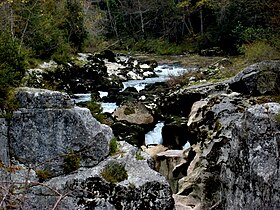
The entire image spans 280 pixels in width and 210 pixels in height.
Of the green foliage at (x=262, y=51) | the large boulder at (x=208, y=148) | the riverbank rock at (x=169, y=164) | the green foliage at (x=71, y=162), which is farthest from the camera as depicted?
the green foliage at (x=262, y=51)

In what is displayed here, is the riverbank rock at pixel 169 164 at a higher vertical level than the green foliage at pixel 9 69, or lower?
lower

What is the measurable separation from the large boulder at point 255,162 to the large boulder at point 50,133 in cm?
296

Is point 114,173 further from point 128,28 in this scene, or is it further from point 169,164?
point 128,28

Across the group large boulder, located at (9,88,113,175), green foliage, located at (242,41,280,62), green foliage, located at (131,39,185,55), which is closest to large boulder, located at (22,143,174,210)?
large boulder, located at (9,88,113,175)

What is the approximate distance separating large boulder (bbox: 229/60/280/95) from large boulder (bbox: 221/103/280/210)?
15.9ft

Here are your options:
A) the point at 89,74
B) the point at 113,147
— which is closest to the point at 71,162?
the point at 113,147

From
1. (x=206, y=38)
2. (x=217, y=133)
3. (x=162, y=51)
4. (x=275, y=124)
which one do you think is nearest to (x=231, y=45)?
(x=206, y=38)

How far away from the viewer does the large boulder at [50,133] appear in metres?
8.77

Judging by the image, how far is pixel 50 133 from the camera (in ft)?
29.2

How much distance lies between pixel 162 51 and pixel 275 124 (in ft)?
104

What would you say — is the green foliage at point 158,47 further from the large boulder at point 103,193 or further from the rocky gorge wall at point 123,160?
the large boulder at point 103,193

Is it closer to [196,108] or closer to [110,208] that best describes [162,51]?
[196,108]

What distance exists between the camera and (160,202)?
27.7ft

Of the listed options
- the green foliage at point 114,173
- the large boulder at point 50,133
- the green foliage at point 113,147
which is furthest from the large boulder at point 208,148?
the large boulder at point 50,133
